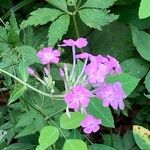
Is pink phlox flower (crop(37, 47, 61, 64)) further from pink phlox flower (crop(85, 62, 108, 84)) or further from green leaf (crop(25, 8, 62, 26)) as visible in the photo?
green leaf (crop(25, 8, 62, 26))

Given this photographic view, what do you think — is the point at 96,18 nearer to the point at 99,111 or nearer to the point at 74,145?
the point at 99,111

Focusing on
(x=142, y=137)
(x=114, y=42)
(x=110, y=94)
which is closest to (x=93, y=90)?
(x=110, y=94)

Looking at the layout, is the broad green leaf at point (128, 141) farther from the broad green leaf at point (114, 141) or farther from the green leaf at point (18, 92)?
the green leaf at point (18, 92)

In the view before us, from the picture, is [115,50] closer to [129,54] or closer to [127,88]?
[129,54]

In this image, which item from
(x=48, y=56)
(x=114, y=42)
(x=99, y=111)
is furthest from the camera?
(x=114, y=42)

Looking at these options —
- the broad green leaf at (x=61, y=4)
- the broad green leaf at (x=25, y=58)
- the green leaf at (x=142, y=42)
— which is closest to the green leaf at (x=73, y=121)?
the broad green leaf at (x=25, y=58)

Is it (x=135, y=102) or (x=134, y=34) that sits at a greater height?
(x=134, y=34)

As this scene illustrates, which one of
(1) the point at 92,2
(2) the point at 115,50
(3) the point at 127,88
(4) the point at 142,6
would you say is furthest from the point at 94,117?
(2) the point at 115,50
